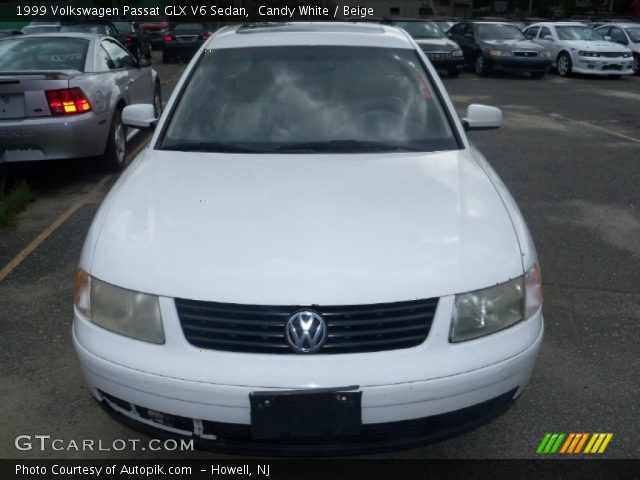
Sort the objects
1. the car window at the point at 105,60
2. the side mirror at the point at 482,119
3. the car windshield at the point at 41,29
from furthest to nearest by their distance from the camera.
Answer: the car windshield at the point at 41,29
the car window at the point at 105,60
the side mirror at the point at 482,119

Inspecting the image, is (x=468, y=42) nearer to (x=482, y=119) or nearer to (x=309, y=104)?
(x=482, y=119)

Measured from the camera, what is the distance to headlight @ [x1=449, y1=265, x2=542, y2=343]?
7.95 ft

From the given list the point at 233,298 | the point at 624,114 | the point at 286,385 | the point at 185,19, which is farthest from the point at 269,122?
the point at 185,19

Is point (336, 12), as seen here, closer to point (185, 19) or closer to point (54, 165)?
point (185, 19)

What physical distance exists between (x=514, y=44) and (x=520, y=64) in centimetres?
75

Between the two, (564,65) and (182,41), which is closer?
(564,65)

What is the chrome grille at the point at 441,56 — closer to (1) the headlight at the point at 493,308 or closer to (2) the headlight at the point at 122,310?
(1) the headlight at the point at 493,308

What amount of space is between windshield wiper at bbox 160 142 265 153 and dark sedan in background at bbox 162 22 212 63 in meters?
19.6

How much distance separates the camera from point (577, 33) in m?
19.4

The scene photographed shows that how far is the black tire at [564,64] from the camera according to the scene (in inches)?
722

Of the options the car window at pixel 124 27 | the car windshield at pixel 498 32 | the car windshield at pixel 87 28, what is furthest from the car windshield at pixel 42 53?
the car window at pixel 124 27

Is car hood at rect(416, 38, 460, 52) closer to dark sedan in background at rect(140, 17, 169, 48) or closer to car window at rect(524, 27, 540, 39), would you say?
car window at rect(524, 27, 540, 39)

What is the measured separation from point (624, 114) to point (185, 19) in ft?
64.9

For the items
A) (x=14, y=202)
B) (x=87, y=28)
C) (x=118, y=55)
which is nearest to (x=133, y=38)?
(x=87, y=28)
